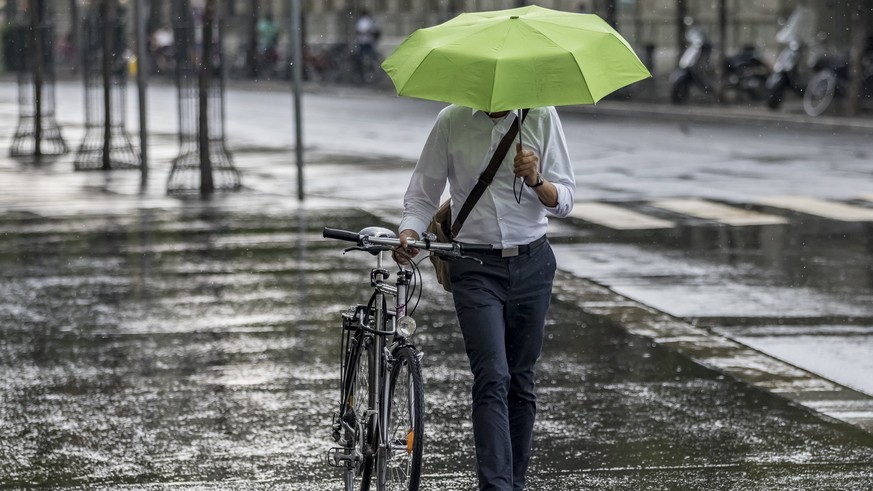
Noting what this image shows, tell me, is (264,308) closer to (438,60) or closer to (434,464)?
(434,464)

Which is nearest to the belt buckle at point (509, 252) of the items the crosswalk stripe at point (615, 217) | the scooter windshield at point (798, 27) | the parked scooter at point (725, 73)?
the crosswalk stripe at point (615, 217)

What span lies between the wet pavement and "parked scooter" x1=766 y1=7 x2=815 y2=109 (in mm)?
16830

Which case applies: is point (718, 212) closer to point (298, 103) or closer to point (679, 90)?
point (298, 103)

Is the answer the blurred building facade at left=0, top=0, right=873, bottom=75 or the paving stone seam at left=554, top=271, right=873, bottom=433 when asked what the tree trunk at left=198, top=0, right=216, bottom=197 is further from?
the blurred building facade at left=0, top=0, right=873, bottom=75

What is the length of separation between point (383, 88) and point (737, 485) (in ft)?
130

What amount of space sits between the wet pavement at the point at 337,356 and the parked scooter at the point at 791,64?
55.2ft

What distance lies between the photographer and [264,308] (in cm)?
1023

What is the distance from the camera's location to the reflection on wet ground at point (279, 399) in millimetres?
6270

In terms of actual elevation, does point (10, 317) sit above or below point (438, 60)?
below

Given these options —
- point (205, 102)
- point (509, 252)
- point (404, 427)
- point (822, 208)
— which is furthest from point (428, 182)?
→ point (205, 102)

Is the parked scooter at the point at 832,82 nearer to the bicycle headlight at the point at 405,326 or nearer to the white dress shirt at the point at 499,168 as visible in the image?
the white dress shirt at the point at 499,168

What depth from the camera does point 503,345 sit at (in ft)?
17.6

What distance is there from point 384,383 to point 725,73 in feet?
96.3

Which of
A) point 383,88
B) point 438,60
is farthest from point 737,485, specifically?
point 383,88
